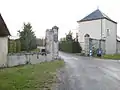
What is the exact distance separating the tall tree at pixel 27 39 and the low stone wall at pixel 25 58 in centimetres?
1618

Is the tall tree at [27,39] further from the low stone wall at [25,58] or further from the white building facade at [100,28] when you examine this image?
the low stone wall at [25,58]

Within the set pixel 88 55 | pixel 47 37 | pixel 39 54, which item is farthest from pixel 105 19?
pixel 39 54

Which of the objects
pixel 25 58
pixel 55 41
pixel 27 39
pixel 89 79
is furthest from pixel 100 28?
pixel 89 79

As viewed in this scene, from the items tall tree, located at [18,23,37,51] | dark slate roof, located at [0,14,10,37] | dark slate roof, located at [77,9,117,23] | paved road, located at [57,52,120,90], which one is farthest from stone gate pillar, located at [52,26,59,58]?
dark slate roof, located at [77,9,117,23]

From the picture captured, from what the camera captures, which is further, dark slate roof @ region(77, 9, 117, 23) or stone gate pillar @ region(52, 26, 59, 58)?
dark slate roof @ region(77, 9, 117, 23)

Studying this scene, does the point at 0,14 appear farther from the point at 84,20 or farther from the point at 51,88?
the point at 84,20

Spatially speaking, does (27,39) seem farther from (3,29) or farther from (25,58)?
(25,58)

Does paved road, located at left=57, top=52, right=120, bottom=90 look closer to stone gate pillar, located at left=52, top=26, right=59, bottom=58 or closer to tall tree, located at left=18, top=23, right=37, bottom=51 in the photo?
stone gate pillar, located at left=52, top=26, right=59, bottom=58

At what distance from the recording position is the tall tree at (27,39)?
4394cm

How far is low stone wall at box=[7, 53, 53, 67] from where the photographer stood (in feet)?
74.4

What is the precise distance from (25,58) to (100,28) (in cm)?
2848

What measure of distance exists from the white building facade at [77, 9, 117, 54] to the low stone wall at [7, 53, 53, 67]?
21696mm

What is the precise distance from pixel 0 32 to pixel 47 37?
7121mm

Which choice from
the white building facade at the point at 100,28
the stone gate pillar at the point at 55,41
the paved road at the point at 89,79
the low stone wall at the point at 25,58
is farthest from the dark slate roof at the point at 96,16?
the paved road at the point at 89,79
